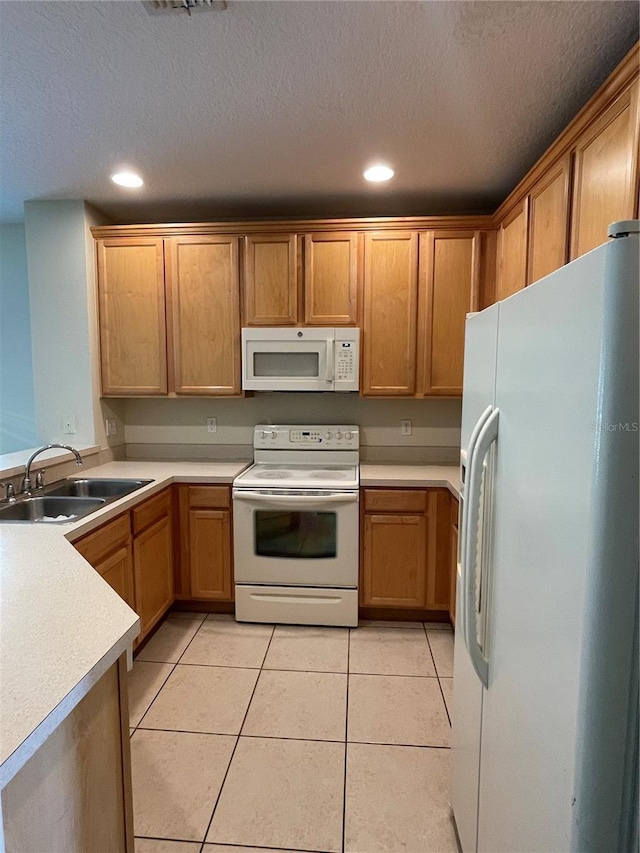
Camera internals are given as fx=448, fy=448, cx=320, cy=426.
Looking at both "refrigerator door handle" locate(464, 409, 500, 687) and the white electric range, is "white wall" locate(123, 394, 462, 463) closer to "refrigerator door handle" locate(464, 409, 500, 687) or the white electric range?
the white electric range

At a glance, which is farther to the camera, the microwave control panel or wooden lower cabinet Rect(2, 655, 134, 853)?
the microwave control panel

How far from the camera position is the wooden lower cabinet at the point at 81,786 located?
724 millimetres

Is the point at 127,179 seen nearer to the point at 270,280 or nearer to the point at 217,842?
the point at 270,280

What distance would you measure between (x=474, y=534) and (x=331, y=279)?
82.6 inches

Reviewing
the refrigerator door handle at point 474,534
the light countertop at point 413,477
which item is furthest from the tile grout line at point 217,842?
the light countertop at point 413,477

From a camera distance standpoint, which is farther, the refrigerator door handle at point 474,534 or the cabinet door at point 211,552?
the cabinet door at point 211,552

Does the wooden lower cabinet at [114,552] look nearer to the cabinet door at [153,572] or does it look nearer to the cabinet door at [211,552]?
the cabinet door at [153,572]

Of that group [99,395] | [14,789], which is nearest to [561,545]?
[14,789]

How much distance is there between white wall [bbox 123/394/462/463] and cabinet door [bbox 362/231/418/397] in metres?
0.32

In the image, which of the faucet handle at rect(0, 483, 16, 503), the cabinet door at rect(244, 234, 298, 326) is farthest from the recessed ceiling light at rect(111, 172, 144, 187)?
the faucet handle at rect(0, 483, 16, 503)

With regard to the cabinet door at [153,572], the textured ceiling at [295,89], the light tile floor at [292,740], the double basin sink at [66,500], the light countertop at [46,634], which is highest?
the textured ceiling at [295,89]

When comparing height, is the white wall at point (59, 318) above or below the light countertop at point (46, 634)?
above

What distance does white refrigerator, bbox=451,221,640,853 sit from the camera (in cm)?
63

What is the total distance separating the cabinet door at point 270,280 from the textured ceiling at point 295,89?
1.04ft
